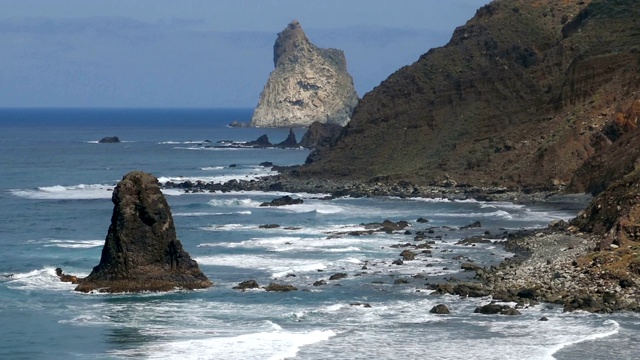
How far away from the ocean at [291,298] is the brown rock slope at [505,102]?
9.89m

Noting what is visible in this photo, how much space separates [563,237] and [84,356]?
28767 mm

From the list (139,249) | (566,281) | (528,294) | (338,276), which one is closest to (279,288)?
(338,276)

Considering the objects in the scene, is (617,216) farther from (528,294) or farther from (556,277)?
(528,294)

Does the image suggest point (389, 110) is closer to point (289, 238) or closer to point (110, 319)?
point (289, 238)

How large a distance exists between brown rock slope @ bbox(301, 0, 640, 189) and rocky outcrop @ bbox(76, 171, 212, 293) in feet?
153

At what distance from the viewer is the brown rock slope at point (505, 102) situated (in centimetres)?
9675

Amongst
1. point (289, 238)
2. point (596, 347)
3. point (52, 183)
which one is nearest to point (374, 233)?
point (289, 238)

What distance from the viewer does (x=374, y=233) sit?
70.2 meters

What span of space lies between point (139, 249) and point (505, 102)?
217ft

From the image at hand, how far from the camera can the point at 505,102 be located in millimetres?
110000

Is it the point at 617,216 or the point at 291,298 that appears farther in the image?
the point at 617,216

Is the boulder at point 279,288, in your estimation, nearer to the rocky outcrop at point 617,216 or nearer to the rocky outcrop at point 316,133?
the rocky outcrop at point 617,216

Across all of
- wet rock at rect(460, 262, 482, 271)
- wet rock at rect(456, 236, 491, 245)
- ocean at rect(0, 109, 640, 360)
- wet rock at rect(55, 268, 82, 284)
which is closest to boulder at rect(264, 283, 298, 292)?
ocean at rect(0, 109, 640, 360)

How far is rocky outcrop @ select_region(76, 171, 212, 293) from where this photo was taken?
4878cm
